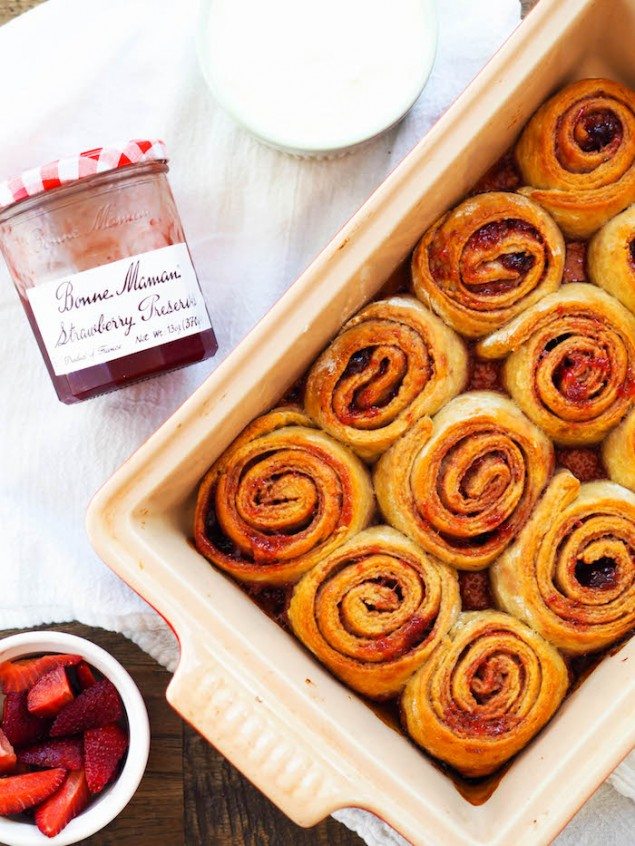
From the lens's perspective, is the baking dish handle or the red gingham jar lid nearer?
the baking dish handle

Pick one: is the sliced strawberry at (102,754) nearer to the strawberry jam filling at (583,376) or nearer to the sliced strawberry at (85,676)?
the sliced strawberry at (85,676)

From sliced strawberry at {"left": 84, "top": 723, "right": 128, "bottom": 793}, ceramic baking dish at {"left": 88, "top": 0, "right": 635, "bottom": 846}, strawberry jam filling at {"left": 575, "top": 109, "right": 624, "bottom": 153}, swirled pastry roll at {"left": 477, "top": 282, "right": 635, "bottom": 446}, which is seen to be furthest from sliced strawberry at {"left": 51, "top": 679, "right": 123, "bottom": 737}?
strawberry jam filling at {"left": 575, "top": 109, "right": 624, "bottom": 153}

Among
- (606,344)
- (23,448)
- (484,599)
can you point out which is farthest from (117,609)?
(606,344)

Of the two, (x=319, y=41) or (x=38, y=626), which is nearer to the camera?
(x=319, y=41)

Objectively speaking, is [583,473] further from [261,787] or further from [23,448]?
[23,448]

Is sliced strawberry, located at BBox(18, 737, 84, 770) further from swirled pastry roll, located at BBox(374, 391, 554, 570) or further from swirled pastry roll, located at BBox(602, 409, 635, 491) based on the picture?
swirled pastry roll, located at BBox(602, 409, 635, 491)

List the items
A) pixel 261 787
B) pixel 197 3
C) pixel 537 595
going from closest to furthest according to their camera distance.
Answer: pixel 261 787
pixel 537 595
pixel 197 3

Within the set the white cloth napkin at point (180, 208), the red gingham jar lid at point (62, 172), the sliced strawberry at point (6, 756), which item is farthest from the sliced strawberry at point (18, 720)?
the red gingham jar lid at point (62, 172)
